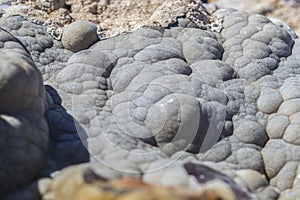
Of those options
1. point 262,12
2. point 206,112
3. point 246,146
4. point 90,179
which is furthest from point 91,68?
point 262,12

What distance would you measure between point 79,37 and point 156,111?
95 cm

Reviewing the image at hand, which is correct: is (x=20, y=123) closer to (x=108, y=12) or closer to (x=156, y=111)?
(x=156, y=111)

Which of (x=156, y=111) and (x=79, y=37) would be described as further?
(x=79, y=37)

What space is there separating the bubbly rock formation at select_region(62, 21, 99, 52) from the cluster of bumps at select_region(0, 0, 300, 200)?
0.03 m

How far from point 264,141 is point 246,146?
16 cm

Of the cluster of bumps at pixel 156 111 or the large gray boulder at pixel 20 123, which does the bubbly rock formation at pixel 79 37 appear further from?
the large gray boulder at pixel 20 123

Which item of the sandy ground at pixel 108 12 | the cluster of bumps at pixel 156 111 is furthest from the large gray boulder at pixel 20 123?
the sandy ground at pixel 108 12

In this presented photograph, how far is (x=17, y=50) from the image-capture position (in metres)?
3.61

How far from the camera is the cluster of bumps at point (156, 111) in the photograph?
2.89 meters

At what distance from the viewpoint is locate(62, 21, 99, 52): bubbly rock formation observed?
4109 millimetres

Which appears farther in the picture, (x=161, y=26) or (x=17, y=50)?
(x=161, y=26)

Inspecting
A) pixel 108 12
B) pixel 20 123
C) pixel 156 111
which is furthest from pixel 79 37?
pixel 20 123

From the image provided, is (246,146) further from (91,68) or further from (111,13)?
(111,13)

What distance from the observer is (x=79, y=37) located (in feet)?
13.5
